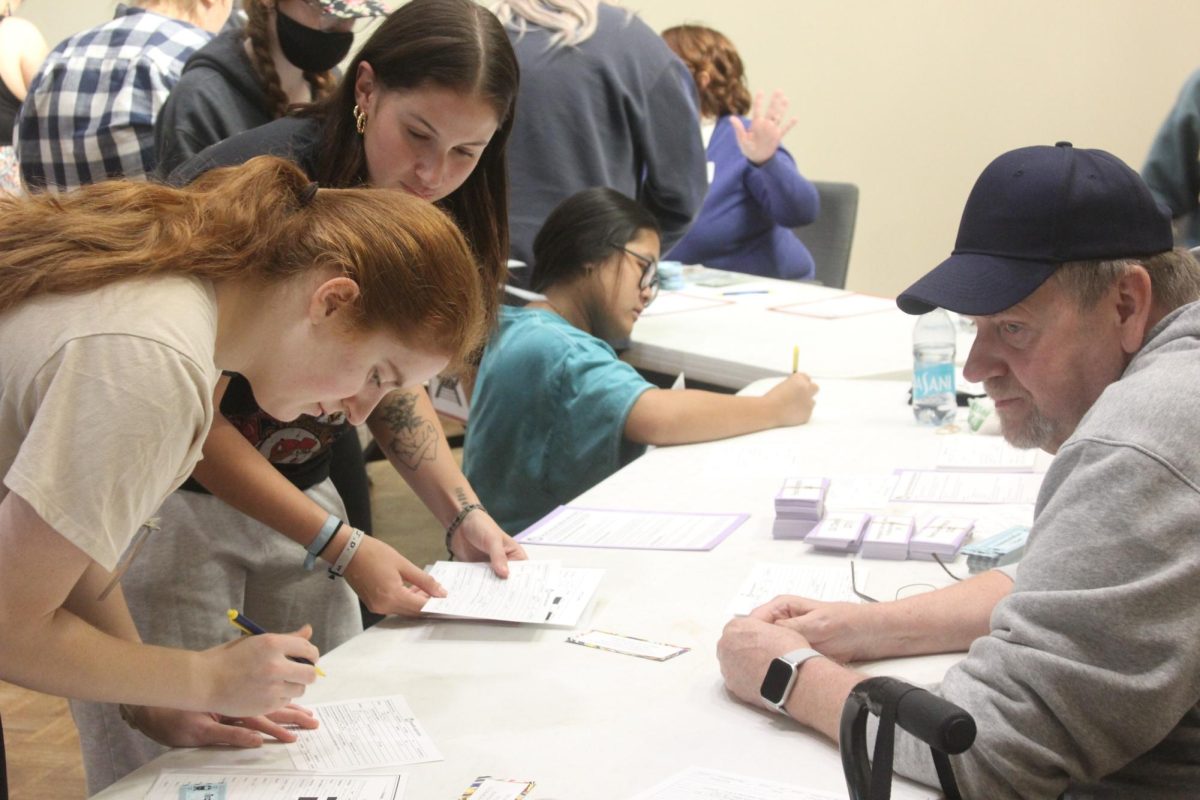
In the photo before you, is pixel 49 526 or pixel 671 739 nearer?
pixel 49 526

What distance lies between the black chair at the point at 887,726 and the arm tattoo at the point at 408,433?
1214 millimetres

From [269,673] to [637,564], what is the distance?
733 mm

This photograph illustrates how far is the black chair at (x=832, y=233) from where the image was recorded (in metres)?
5.17

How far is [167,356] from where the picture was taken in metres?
1.10

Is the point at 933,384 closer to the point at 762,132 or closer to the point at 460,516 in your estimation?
the point at 460,516

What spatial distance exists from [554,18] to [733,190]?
A: 5.24ft

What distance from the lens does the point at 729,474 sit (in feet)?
7.77

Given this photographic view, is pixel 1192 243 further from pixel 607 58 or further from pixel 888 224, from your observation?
pixel 888 224

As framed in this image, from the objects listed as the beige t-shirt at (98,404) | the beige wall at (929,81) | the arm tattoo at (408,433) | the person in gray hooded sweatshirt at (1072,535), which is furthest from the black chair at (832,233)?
the beige t-shirt at (98,404)

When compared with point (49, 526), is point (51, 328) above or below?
above

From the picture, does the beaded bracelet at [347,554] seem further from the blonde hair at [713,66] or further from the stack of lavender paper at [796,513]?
the blonde hair at [713,66]

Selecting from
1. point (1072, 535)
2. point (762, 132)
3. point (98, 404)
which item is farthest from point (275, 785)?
point (762, 132)

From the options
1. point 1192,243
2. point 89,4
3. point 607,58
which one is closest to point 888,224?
point 1192,243

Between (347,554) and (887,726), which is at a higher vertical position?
(887,726)
